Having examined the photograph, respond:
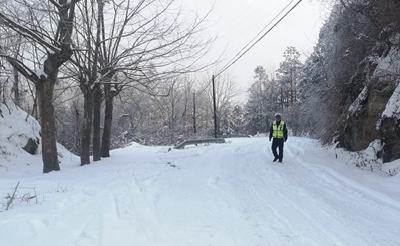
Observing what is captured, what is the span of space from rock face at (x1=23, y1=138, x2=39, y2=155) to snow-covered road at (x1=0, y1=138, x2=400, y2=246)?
666 cm

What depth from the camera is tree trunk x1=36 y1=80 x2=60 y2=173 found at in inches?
396

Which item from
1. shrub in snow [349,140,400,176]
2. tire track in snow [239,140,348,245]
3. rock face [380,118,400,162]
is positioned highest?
rock face [380,118,400,162]

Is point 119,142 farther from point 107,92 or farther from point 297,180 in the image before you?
point 297,180

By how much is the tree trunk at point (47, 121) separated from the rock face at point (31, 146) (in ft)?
12.7

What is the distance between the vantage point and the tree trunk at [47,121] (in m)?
10.1

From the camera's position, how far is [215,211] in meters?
4.84

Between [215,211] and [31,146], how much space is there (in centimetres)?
1188

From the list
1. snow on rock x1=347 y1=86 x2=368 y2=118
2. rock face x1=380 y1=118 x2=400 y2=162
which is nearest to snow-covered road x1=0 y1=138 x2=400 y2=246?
rock face x1=380 y1=118 x2=400 y2=162

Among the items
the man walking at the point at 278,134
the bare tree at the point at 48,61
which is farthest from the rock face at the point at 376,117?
the bare tree at the point at 48,61

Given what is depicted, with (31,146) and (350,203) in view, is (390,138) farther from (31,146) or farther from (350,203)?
(31,146)

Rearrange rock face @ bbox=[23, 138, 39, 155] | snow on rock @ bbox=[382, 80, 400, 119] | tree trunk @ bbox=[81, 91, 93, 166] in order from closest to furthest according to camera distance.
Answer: snow on rock @ bbox=[382, 80, 400, 119] → tree trunk @ bbox=[81, 91, 93, 166] → rock face @ bbox=[23, 138, 39, 155]

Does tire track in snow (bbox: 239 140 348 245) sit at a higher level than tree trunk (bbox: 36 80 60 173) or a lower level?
lower

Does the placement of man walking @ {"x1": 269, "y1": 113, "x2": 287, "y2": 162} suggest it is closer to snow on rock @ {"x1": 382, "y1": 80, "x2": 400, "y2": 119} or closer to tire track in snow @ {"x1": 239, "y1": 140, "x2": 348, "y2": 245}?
tire track in snow @ {"x1": 239, "y1": 140, "x2": 348, "y2": 245}

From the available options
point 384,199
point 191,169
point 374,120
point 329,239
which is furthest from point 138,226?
point 374,120
